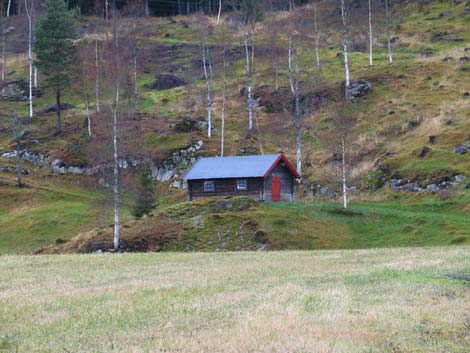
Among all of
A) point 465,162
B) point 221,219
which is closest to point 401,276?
point 221,219

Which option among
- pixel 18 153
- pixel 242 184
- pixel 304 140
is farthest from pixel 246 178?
pixel 18 153

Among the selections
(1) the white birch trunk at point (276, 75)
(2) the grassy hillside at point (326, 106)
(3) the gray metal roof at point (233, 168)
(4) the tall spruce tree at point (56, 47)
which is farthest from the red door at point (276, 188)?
(4) the tall spruce tree at point (56, 47)

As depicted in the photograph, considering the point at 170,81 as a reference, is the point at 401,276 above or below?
below

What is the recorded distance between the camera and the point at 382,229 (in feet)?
149

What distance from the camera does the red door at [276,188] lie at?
56.9m

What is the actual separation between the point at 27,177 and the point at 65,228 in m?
18.9

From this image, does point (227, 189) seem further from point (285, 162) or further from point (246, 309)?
point (246, 309)

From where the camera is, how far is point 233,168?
56.9 meters

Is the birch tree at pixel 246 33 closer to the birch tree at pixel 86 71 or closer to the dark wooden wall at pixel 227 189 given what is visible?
the birch tree at pixel 86 71

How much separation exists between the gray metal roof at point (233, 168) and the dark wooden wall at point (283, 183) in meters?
1.12

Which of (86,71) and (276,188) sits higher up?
(86,71)

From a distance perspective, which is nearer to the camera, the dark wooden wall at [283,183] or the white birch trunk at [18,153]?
the dark wooden wall at [283,183]

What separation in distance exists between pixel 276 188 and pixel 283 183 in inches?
37.5

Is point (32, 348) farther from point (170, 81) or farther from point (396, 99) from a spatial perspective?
point (170, 81)
